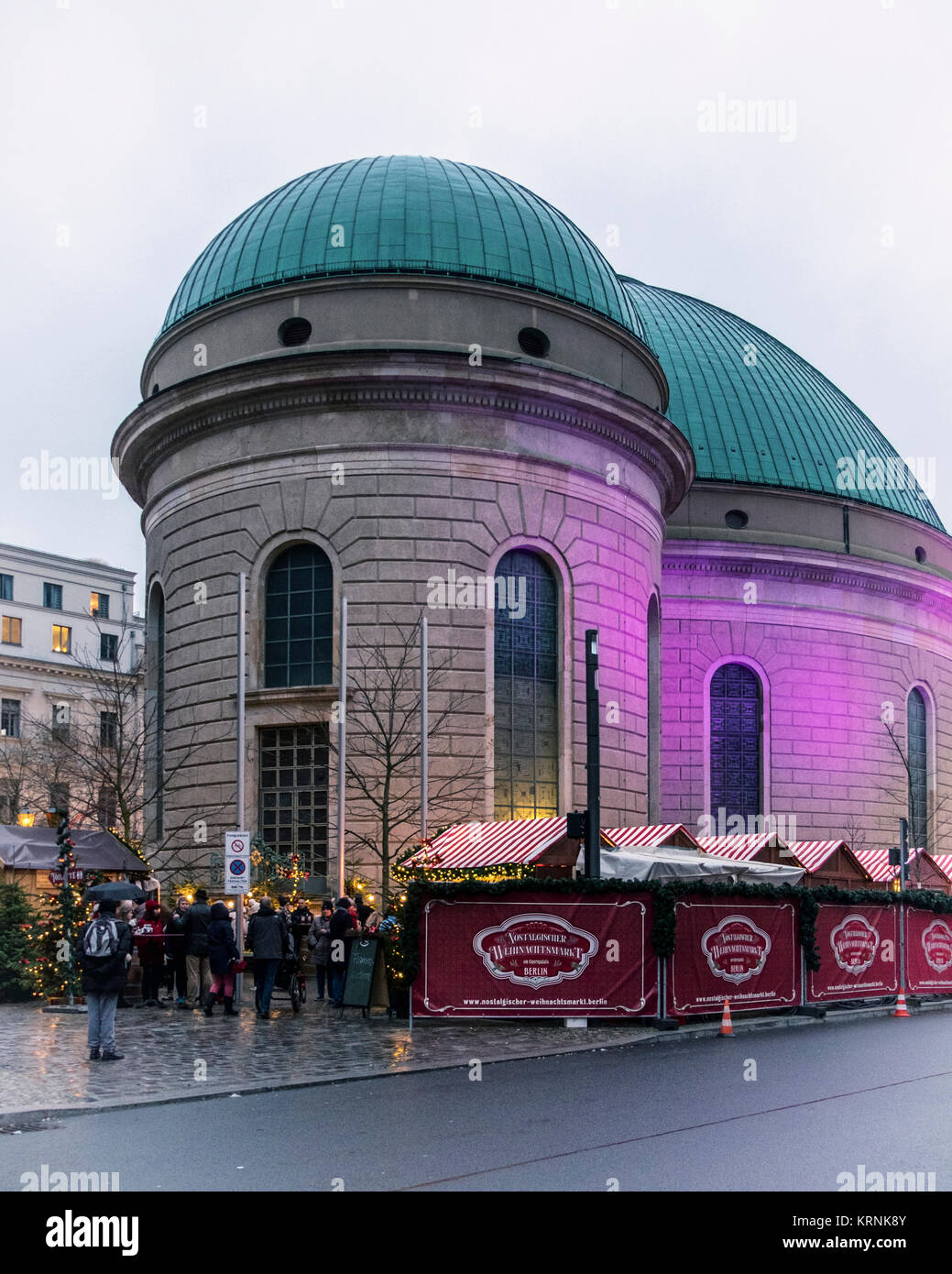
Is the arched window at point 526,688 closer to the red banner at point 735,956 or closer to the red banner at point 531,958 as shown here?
Answer: the red banner at point 735,956

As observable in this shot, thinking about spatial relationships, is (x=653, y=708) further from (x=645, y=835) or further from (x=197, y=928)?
(x=197, y=928)

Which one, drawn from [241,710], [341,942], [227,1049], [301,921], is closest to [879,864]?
[241,710]

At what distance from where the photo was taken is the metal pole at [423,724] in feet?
103

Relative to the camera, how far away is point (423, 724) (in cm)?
3169

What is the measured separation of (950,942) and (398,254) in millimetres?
19383

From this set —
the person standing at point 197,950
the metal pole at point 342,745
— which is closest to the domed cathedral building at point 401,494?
the metal pole at point 342,745

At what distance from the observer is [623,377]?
37.7 meters

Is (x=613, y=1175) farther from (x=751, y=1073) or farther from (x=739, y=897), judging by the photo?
(x=739, y=897)

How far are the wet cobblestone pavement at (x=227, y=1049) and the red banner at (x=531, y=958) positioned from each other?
36cm

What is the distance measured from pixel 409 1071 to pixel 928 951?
15399 millimetres

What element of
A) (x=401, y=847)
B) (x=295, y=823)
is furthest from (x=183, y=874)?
(x=401, y=847)

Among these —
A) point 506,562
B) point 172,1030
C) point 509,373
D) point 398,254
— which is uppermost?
point 398,254

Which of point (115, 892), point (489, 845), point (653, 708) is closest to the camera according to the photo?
point (115, 892)
